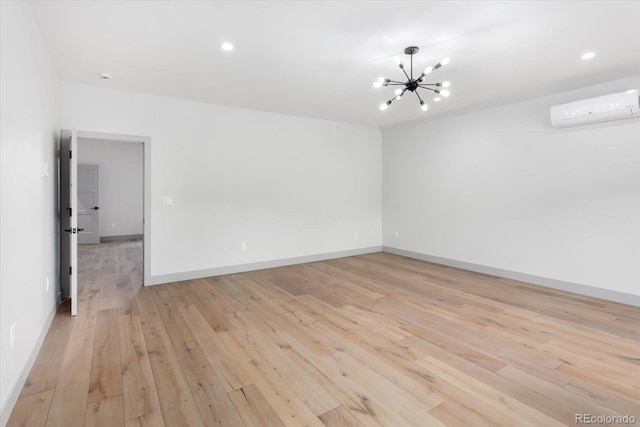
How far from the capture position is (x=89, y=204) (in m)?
8.58

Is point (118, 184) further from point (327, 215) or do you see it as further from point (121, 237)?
point (327, 215)

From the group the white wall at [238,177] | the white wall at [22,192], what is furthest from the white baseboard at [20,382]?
the white wall at [238,177]

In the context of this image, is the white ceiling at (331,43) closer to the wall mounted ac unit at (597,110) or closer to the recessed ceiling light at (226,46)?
the recessed ceiling light at (226,46)

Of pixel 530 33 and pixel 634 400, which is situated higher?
pixel 530 33

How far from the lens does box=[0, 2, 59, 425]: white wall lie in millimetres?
1884

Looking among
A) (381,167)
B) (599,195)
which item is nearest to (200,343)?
(599,195)

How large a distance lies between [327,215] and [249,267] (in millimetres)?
1851

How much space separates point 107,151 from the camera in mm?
8984

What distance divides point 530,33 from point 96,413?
169 inches

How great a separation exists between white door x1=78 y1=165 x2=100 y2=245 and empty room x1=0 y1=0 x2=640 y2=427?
2612mm

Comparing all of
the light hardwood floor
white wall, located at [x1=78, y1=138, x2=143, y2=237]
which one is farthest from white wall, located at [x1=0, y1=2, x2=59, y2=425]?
white wall, located at [x1=78, y1=138, x2=143, y2=237]

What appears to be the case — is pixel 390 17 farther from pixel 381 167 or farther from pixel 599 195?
pixel 381 167

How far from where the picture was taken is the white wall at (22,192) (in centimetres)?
188

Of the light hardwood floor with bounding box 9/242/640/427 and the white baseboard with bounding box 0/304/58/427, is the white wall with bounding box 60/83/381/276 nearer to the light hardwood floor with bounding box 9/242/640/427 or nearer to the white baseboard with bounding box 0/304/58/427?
the light hardwood floor with bounding box 9/242/640/427
